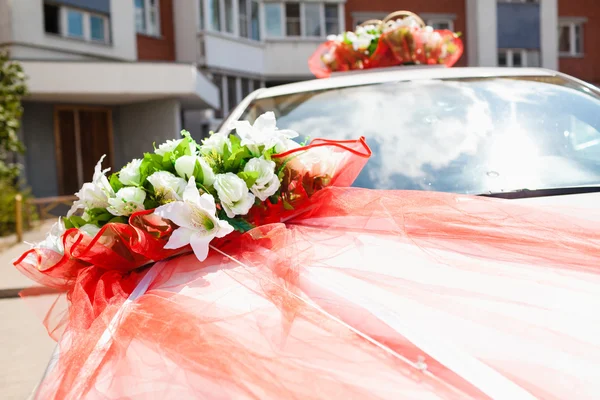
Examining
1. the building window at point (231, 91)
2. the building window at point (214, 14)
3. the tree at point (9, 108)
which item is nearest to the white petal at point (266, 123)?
the tree at point (9, 108)

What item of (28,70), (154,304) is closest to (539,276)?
(154,304)

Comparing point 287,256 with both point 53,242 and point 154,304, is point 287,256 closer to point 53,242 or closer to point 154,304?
point 154,304

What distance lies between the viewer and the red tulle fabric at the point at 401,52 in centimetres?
497

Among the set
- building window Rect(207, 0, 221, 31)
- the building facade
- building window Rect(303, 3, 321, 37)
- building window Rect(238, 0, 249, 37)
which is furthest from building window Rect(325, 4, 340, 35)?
building window Rect(207, 0, 221, 31)

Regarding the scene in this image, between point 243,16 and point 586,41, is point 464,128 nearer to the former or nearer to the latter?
point 243,16

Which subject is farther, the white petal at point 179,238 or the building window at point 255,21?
the building window at point 255,21

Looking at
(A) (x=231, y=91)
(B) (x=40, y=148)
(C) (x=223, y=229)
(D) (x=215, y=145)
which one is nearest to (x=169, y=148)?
(D) (x=215, y=145)

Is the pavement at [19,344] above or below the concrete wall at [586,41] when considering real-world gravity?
below

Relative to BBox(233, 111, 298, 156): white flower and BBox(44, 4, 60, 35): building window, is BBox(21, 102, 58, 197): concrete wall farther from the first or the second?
BBox(233, 111, 298, 156): white flower

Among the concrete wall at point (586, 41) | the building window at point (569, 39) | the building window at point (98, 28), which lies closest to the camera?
the building window at point (98, 28)

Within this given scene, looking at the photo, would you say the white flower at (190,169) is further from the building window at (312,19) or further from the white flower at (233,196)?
the building window at (312,19)

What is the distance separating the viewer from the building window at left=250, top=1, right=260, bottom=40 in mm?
27156

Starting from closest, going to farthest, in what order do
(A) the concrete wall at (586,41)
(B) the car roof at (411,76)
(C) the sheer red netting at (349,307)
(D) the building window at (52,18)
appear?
(C) the sheer red netting at (349,307) < (B) the car roof at (411,76) < (D) the building window at (52,18) < (A) the concrete wall at (586,41)

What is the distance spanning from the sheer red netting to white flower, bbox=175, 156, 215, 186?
177mm
